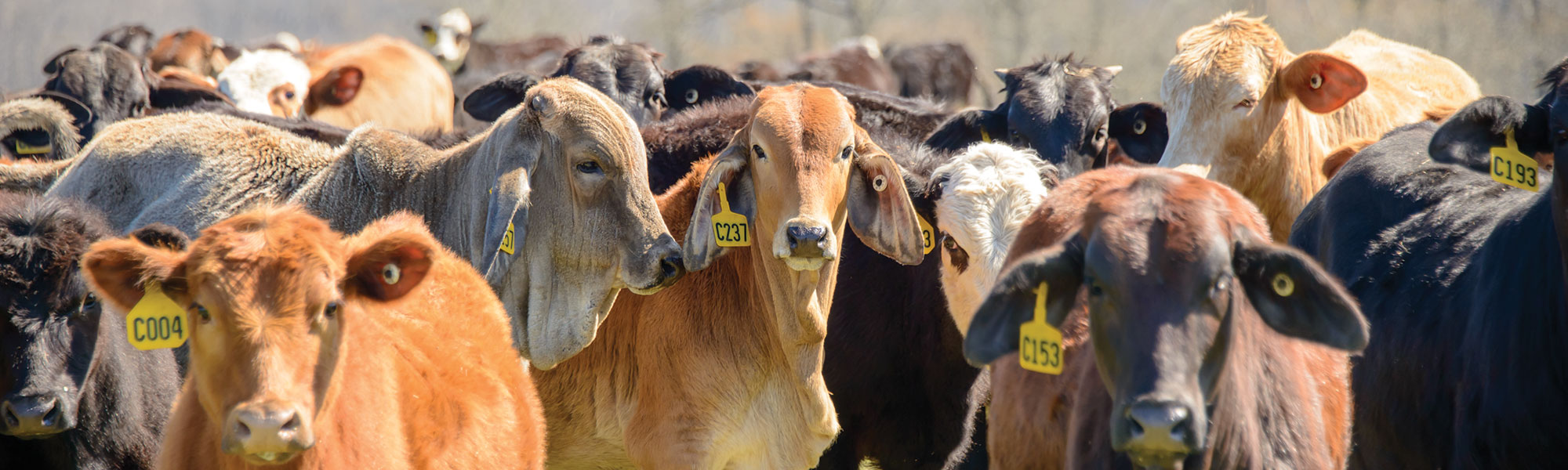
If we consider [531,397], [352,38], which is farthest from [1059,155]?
[352,38]

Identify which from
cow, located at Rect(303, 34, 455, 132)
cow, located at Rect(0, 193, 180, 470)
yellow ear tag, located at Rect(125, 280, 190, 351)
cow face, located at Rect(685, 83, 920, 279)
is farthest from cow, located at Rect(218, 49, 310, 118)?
yellow ear tag, located at Rect(125, 280, 190, 351)

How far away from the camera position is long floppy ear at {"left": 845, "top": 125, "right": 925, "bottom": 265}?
5.04 metres

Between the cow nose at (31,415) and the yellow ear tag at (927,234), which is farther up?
the yellow ear tag at (927,234)

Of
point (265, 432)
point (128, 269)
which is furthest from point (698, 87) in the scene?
point (265, 432)

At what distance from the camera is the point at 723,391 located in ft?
16.3

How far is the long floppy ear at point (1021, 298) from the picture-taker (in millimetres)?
3420

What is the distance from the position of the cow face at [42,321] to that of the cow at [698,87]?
14.9ft

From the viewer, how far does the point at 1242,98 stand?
634cm

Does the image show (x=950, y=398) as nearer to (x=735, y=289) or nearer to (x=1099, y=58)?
(x=735, y=289)

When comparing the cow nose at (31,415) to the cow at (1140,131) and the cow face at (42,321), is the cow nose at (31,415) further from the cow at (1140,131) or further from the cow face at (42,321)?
the cow at (1140,131)

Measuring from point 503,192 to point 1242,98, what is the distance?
3613mm

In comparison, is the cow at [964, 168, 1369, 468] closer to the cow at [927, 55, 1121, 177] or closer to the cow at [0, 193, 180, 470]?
the cow at [927, 55, 1121, 177]

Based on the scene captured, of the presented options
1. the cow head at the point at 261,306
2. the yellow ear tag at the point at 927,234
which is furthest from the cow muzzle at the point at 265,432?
the yellow ear tag at the point at 927,234

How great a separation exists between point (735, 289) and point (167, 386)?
218cm
